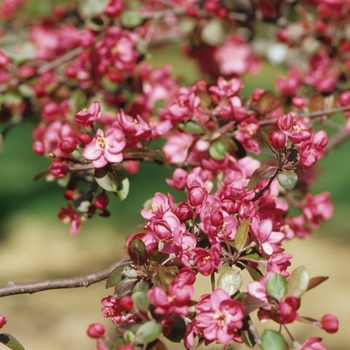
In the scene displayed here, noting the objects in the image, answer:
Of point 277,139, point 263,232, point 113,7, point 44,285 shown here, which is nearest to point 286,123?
point 277,139

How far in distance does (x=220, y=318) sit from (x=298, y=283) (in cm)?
13

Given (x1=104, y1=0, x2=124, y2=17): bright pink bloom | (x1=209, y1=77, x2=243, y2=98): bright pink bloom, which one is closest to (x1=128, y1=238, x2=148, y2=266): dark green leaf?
(x1=209, y1=77, x2=243, y2=98): bright pink bloom

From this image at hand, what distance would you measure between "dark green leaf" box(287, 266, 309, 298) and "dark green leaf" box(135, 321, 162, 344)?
0.20 metres

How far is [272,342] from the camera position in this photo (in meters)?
0.78

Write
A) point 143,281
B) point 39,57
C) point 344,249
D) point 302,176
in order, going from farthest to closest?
point 344,249, point 39,57, point 302,176, point 143,281

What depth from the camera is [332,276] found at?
10.5 feet

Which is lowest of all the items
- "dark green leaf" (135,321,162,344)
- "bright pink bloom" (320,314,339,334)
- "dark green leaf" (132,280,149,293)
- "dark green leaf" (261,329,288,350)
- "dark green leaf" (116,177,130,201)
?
"dark green leaf" (116,177,130,201)

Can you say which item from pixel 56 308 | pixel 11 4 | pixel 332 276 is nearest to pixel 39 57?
pixel 11 4

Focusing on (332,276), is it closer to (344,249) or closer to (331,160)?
(344,249)

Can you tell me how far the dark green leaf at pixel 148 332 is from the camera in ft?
2.49

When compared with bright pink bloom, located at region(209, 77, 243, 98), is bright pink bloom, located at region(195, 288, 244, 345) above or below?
below

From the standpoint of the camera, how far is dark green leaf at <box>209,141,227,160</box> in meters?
1.21

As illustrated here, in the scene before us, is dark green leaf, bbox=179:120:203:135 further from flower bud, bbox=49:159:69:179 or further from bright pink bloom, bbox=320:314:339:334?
bright pink bloom, bbox=320:314:339:334

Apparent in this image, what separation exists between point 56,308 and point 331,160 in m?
3.00
